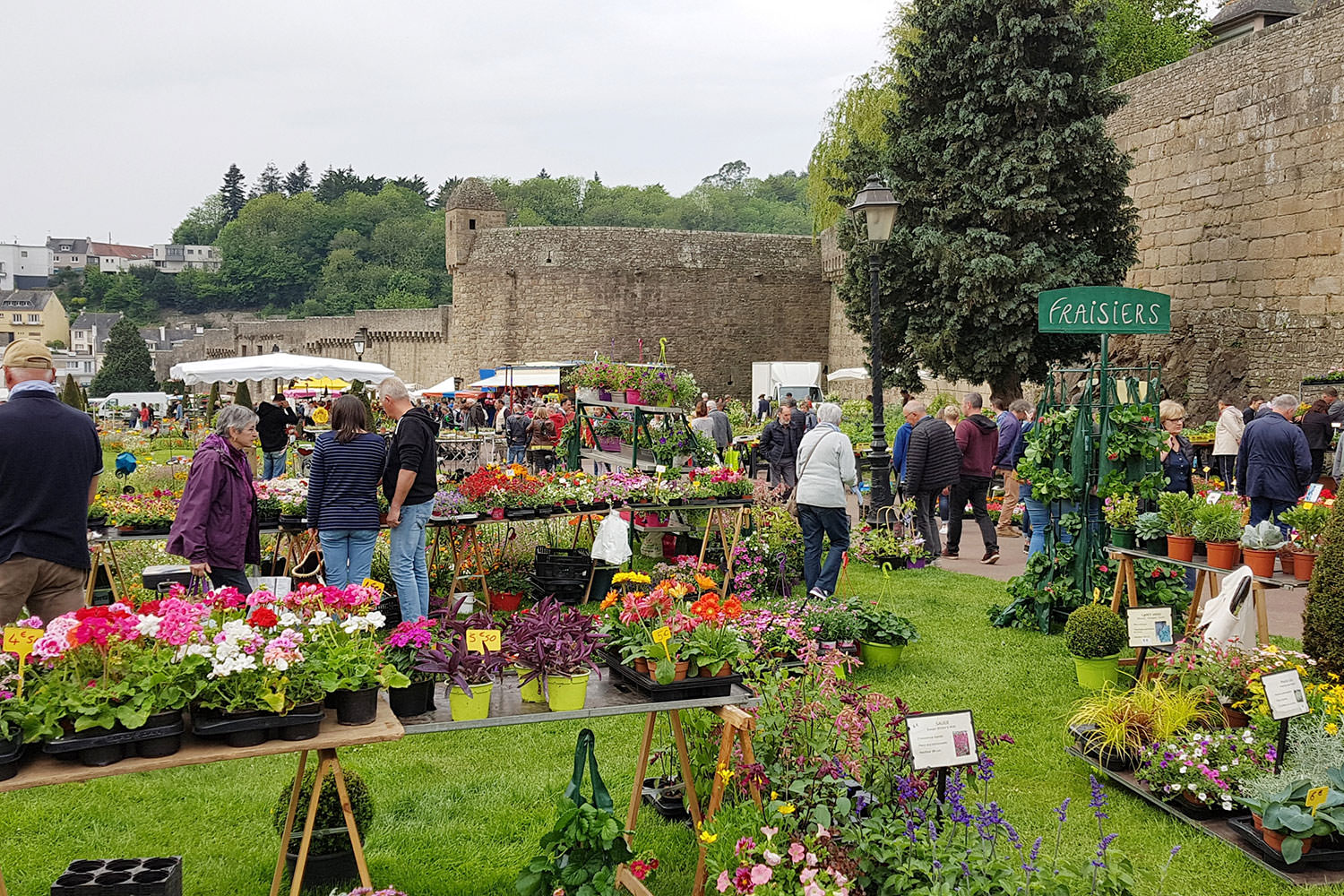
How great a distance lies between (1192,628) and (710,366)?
28.6 metres

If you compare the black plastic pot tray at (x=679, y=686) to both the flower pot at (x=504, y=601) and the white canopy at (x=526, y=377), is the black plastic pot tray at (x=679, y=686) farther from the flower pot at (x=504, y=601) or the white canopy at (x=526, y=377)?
the white canopy at (x=526, y=377)

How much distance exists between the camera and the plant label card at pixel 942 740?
3191 millimetres

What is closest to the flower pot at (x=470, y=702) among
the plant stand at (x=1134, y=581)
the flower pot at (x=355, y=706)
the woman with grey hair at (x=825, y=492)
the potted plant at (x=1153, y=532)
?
the flower pot at (x=355, y=706)

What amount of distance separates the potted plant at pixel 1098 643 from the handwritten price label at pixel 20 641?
15.4 ft

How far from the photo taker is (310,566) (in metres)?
7.79

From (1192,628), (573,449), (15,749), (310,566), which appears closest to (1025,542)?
(573,449)

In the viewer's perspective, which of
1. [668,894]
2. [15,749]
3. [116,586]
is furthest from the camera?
[116,586]

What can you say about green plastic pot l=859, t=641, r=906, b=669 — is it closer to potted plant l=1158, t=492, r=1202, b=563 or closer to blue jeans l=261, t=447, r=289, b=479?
potted plant l=1158, t=492, r=1202, b=563

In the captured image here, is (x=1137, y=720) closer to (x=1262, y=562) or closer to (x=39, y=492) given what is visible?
(x=1262, y=562)

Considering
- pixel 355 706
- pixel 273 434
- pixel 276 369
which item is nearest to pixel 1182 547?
pixel 355 706

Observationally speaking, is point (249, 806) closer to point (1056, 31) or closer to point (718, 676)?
point (718, 676)

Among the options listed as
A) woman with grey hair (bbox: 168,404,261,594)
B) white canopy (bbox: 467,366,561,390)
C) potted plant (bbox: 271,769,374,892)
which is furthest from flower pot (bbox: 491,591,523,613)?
white canopy (bbox: 467,366,561,390)

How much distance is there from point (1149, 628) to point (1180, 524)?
78 cm

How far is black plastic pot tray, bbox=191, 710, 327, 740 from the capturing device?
110 inches
